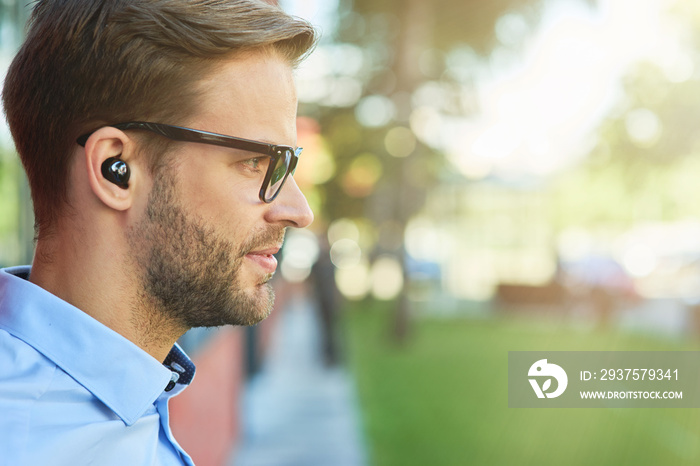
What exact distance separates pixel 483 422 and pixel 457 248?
27253 mm

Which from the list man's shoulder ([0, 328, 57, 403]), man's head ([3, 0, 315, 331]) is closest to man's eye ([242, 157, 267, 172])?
man's head ([3, 0, 315, 331])

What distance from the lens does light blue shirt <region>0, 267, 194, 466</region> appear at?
3.42ft

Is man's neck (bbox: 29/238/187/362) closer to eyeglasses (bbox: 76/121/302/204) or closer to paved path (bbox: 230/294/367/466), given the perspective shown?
eyeglasses (bbox: 76/121/302/204)

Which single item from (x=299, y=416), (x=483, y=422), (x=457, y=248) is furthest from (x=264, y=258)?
(x=457, y=248)

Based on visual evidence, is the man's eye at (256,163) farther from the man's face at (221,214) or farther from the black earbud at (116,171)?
the black earbud at (116,171)

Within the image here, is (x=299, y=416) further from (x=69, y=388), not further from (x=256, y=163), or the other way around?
(x=69, y=388)

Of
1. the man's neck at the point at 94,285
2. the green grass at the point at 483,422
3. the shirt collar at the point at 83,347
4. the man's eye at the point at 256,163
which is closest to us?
the shirt collar at the point at 83,347

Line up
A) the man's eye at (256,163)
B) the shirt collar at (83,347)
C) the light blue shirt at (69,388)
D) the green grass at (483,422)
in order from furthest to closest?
the green grass at (483,422), the man's eye at (256,163), the shirt collar at (83,347), the light blue shirt at (69,388)

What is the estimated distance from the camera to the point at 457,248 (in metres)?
34.7

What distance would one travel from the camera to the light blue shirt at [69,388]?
1042 mm

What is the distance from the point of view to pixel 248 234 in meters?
1.41

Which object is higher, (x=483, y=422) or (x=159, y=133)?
(x=159, y=133)

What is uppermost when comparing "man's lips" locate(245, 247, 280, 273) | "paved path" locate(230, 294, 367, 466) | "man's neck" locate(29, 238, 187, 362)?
"man's lips" locate(245, 247, 280, 273)

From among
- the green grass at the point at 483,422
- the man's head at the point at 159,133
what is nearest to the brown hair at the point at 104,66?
the man's head at the point at 159,133
